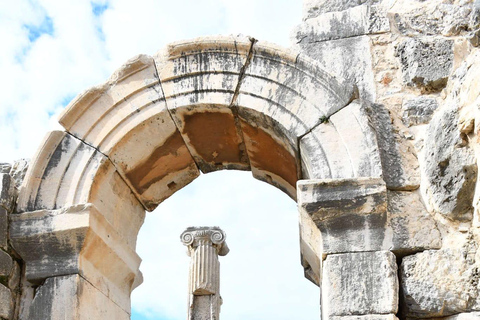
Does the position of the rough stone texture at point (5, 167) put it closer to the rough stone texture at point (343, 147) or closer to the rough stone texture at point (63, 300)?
the rough stone texture at point (63, 300)

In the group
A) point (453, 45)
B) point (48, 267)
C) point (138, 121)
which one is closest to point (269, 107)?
point (138, 121)

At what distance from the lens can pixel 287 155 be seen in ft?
17.9

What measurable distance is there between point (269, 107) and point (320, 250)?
1.10 m

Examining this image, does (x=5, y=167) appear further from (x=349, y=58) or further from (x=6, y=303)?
(x=349, y=58)

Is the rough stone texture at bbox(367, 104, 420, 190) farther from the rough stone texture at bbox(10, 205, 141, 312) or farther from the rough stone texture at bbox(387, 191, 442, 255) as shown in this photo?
the rough stone texture at bbox(10, 205, 141, 312)

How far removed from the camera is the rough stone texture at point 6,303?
16.2ft

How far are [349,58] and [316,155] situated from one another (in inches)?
34.8

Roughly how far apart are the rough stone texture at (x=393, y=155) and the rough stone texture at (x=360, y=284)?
539 mm

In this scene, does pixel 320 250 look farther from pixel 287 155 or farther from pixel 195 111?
pixel 195 111

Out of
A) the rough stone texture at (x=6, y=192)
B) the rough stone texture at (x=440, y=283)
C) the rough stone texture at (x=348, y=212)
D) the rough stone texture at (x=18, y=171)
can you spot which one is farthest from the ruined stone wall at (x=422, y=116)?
the rough stone texture at (x=6, y=192)

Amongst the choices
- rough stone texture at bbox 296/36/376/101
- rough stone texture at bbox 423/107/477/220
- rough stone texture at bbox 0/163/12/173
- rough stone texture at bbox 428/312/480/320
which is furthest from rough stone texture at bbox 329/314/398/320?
rough stone texture at bbox 0/163/12/173

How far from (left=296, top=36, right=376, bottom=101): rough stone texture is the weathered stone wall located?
7.78ft

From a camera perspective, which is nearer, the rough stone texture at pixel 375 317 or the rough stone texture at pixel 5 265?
the rough stone texture at pixel 375 317

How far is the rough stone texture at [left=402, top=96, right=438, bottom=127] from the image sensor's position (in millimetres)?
4938
